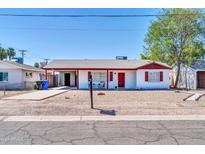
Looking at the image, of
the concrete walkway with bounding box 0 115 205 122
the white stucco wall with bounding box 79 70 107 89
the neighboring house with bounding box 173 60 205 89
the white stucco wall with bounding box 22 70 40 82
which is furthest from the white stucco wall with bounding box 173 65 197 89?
the concrete walkway with bounding box 0 115 205 122

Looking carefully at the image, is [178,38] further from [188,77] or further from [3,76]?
[3,76]

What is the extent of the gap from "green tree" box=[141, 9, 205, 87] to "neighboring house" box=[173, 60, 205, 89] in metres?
0.92

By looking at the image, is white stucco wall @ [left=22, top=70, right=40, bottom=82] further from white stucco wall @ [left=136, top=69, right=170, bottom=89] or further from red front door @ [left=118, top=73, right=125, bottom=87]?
white stucco wall @ [left=136, top=69, right=170, bottom=89]

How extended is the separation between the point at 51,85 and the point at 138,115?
84.9ft

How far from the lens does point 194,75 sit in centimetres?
3172

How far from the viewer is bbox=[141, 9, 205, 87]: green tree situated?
32781 mm

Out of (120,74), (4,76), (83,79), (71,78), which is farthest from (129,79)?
(4,76)

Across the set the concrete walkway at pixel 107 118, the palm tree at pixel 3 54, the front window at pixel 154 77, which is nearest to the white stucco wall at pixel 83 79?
the front window at pixel 154 77

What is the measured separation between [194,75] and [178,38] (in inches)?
228

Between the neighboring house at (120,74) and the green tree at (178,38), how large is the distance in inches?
240

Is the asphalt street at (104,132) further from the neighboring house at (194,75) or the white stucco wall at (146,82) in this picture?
the neighboring house at (194,75)

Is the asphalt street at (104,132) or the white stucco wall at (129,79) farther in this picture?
the white stucco wall at (129,79)

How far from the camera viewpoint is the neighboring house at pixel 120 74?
28.1 m

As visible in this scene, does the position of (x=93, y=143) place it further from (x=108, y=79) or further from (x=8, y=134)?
(x=108, y=79)
